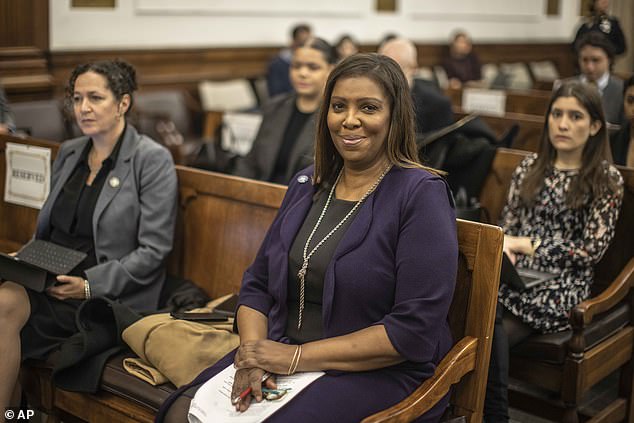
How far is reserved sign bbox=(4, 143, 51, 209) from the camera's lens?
387cm

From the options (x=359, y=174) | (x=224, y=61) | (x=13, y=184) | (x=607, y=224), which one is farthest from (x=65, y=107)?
(x=224, y=61)

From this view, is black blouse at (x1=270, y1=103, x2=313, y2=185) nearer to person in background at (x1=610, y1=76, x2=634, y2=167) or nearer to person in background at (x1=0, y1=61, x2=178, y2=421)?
person in background at (x1=0, y1=61, x2=178, y2=421)

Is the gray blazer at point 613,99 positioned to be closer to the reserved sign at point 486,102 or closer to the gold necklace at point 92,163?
the reserved sign at point 486,102

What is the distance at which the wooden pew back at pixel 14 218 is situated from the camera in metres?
3.98

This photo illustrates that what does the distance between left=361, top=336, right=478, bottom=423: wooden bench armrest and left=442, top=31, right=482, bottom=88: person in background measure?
31.9 feet

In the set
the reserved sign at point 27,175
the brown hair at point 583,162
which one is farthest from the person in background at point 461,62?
the reserved sign at point 27,175

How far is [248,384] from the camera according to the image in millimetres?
2373

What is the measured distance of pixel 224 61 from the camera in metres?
9.73

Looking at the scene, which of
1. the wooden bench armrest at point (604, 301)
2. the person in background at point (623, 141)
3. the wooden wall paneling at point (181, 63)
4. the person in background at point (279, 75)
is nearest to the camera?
the wooden bench armrest at point (604, 301)

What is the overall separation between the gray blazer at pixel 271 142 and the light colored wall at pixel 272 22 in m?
3.98

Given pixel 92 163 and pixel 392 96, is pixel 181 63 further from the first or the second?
pixel 392 96

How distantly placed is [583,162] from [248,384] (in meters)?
1.84

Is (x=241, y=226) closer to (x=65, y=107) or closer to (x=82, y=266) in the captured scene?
(x=82, y=266)

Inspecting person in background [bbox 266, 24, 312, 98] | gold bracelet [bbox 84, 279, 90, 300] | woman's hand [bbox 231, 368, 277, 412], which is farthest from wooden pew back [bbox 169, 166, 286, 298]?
person in background [bbox 266, 24, 312, 98]
